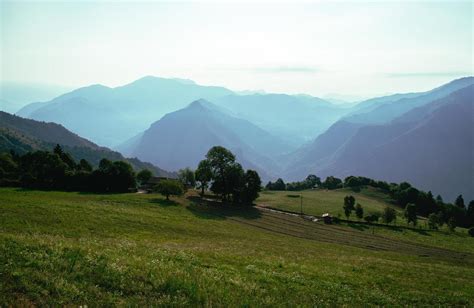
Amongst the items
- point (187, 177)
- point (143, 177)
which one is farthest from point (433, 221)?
point (143, 177)

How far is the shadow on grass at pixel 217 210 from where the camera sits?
7222cm

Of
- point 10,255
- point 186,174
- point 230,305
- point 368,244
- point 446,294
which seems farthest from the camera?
point 186,174

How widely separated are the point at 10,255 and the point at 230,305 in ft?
33.7

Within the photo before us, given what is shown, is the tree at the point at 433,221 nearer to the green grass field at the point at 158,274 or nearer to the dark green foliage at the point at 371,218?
the dark green foliage at the point at 371,218

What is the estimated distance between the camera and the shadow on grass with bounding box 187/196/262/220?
7222cm

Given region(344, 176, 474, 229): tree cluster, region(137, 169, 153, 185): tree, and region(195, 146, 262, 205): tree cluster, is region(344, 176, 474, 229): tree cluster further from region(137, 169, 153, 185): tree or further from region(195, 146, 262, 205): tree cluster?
region(137, 169, 153, 185): tree

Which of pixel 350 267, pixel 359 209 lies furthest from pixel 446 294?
pixel 359 209

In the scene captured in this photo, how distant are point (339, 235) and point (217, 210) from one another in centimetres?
2757

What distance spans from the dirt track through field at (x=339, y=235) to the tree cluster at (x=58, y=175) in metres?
28.8

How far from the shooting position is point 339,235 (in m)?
69.2

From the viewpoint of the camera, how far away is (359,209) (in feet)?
306

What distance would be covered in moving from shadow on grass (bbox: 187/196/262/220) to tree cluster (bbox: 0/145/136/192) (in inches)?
749

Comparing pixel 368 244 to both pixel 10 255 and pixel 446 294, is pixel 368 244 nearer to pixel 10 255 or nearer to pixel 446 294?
pixel 446 294

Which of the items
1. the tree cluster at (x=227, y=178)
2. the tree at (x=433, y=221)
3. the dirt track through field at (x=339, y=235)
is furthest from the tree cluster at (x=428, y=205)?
the tree cluster at (x=227, y=178)
